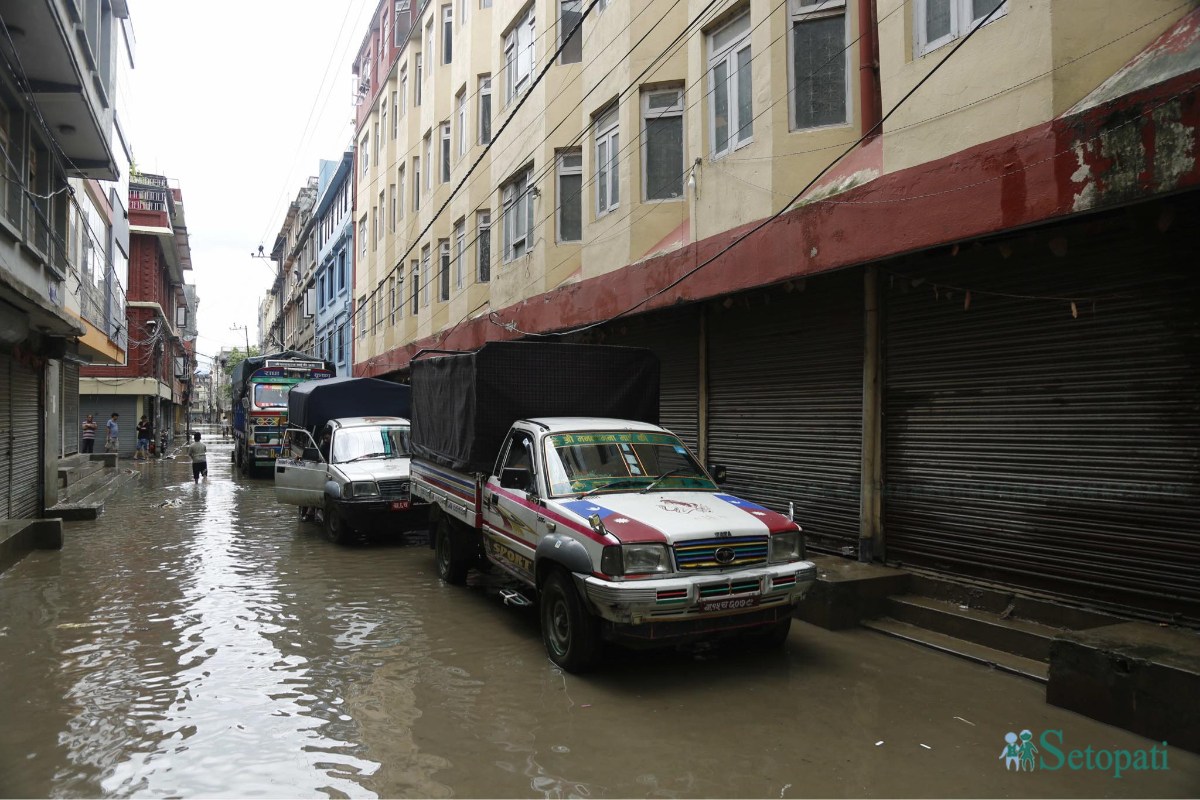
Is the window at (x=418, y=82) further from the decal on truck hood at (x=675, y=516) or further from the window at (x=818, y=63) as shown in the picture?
the decal on truck hood at (x=675, y=516)

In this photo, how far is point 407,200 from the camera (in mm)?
27281

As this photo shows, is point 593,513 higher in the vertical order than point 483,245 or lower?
lower

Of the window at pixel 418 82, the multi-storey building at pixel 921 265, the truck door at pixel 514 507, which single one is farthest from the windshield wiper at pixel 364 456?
the window at pixel 418 82

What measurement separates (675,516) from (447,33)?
2239 centimetres

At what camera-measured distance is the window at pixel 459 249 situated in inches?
836

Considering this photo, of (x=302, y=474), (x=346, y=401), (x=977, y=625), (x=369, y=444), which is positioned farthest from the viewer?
(x=346, y=401)

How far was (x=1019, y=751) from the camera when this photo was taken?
4.45m

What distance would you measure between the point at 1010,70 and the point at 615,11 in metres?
8.36

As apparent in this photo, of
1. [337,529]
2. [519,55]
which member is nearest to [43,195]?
[337,529]

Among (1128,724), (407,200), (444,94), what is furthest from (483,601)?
(407,200)

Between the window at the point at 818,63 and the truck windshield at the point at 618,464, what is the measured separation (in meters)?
4.72

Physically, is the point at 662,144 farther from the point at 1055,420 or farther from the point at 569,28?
the point at 1055,420

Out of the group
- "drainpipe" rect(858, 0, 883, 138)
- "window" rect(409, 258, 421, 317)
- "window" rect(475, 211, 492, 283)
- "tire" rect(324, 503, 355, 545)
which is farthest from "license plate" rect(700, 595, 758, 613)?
"window" rect(409, 258, 421, 317)

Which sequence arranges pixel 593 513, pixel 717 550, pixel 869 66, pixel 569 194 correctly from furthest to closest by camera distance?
pixel 569 194, pixel 869 66, pixel 593 513, pixel 717 550
